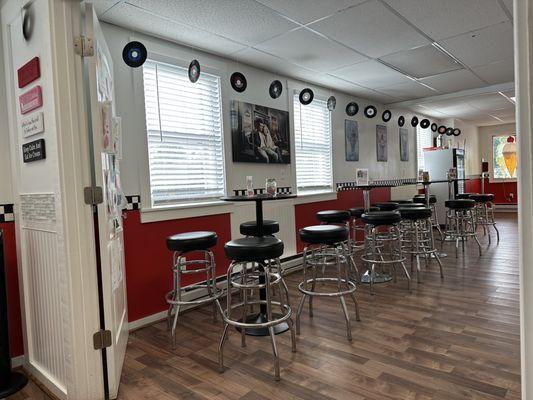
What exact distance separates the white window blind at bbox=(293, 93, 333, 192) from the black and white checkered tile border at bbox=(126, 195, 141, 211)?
7.58 feet

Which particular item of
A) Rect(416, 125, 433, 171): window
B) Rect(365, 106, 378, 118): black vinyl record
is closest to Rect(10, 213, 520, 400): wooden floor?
Rect(365, 106, 378, 118): black vinyl record

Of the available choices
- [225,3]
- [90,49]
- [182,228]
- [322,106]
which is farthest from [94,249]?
[322,106]

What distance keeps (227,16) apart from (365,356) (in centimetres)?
273

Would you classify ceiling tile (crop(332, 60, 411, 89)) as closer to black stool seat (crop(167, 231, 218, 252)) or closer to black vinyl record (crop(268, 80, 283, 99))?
black vinyl record (crop(268, 80, 283, 99))

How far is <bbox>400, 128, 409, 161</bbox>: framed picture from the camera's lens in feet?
23.7

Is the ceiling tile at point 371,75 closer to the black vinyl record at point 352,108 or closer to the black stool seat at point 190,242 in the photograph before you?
the black vinyl record at point 352,108

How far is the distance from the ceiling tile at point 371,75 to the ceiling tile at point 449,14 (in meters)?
0.99

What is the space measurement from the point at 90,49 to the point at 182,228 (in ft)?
5.99

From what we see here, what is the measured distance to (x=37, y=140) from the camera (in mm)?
1930

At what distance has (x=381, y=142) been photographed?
21.4ft

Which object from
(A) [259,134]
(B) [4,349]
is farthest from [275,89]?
(B) [4,349]

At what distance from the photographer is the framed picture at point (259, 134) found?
3.86 meters

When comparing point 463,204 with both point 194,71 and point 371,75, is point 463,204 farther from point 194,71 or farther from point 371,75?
point 194,71

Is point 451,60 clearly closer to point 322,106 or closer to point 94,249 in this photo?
point 322,106
